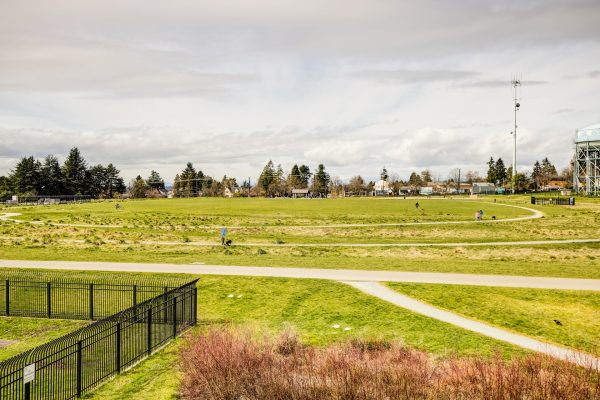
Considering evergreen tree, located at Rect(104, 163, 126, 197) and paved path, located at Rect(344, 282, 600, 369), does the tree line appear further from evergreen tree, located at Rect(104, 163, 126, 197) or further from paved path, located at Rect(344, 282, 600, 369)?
paved path, located at Rect(344, 282, 600, 369)

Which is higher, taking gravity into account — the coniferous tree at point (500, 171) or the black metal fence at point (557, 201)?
the coniferous tree at point (500, 171)

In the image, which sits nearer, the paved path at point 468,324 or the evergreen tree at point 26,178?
the paved path at point 468,324

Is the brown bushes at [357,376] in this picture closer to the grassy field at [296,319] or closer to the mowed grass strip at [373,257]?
the grassy field at [296,319]

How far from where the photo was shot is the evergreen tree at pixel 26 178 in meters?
146

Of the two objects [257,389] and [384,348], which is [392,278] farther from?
[257,389]

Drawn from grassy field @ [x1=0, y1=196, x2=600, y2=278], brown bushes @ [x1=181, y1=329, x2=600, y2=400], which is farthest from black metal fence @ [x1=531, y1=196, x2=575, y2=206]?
brown bushes @ [x1=181, y1=329, x2=600, y2=400]

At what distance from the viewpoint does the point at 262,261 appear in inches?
1286

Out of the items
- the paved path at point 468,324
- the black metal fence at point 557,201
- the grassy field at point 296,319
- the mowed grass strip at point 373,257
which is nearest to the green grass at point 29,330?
the grassy field at point 296,319

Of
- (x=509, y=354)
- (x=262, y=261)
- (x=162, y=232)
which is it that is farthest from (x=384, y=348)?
(x=162, y=232)

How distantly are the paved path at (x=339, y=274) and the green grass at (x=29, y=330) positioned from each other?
749 centimetres

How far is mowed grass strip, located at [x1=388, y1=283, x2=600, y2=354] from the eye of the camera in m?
18.0

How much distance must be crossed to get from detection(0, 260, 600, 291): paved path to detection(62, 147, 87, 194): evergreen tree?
463 ft

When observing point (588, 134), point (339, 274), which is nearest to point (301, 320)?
point (339, 274)

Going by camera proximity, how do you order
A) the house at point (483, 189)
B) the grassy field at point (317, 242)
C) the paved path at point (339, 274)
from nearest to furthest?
the paved path at point (339, 274), the grassy field at point (317, 242), the house at point (483, 189)
